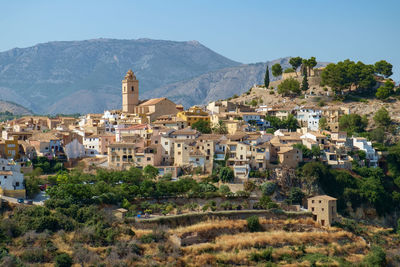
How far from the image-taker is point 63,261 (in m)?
32.2

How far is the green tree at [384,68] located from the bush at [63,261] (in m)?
53.5

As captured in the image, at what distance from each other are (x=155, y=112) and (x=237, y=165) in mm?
18649

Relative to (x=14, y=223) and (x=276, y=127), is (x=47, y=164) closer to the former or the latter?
(x=14, y=223)

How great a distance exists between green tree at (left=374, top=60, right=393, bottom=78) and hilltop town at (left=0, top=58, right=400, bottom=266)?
13.2m

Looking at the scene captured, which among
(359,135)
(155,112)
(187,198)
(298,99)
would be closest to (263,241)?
(187,198)

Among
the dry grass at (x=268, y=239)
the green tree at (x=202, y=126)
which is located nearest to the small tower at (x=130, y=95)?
the green tree at (x=202, y=126)

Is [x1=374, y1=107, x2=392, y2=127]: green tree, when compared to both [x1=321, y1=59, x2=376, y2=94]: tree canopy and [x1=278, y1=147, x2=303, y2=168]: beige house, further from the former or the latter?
[x1=278, y1=147, x2=303, y2=168]: beige house

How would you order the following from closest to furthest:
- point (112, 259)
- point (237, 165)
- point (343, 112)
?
point (112, 259) < point (237, 165) < point (343, 112)

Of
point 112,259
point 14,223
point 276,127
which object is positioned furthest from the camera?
point 276,127

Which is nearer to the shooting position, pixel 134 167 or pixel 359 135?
pixel 134 167

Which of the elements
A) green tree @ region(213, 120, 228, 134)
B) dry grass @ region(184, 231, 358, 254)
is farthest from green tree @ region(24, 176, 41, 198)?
A: green tree @ region(213, 120, 228, 134)

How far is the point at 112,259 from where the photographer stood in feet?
108

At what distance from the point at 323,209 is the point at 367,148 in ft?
45.0

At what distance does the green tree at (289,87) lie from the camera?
71.7m
